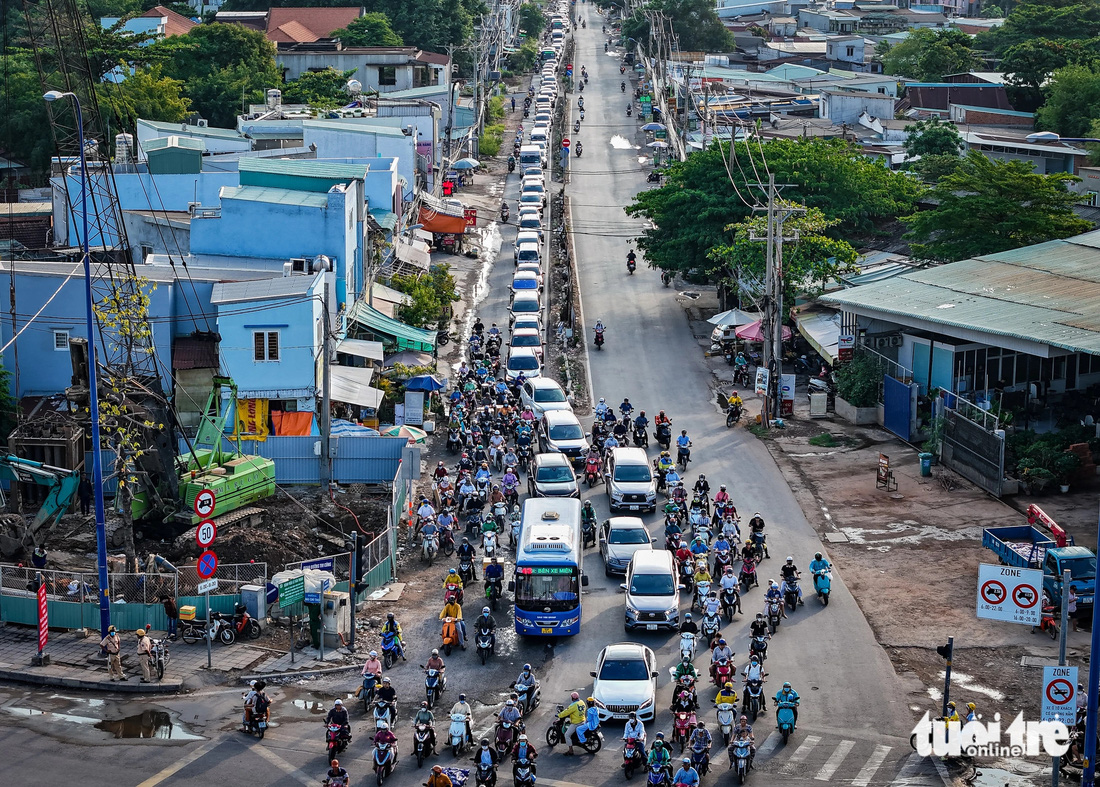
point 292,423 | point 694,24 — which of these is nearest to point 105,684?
point 292,423

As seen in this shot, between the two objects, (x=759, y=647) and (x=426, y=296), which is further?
(x=426, y=296)

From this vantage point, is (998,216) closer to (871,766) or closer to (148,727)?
(871,766)

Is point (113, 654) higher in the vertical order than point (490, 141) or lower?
lower

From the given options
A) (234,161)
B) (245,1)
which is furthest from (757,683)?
(245,1)

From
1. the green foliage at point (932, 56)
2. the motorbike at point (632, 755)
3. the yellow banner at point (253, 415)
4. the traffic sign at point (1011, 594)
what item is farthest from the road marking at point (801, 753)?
the green foliage at point (932, 56)

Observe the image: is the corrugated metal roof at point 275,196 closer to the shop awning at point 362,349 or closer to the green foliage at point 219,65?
the shop awning at point 362,349

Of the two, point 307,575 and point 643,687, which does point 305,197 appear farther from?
point 643,687

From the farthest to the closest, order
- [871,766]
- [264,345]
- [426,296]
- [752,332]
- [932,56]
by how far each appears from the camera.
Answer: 1. [932,56]
2. [426,296]
3. [752,332]
4. [264,345]
5. [871,766]

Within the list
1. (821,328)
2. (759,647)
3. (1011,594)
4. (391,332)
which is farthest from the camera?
(821,328)
